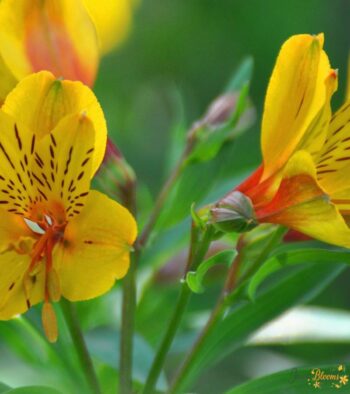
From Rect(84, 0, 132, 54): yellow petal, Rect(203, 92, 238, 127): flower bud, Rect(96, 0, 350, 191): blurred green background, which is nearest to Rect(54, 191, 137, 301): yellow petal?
Rect(203, 92, 238, 127): flower bud

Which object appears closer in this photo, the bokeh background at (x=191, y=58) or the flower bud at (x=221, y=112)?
the flower bud at (x=221, y=112)

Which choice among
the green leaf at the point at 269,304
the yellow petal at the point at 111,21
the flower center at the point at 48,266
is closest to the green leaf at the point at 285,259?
the green leaf at the point at 269,304

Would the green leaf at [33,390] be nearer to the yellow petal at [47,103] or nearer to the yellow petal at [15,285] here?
the yellow petal at [15,285]

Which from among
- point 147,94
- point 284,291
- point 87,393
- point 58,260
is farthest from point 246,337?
point 147,94

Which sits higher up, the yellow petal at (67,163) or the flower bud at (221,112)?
the yellow petal at (67,163)

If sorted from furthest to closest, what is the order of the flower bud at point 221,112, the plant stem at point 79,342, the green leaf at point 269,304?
the flower bud at point 221,112, the green leaf at point 269,304, the plant stem at point 79,342

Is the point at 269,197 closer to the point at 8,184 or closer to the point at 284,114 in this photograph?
the point at 284,114

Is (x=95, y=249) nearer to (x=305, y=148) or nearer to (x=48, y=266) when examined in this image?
(x=48, y=266)
